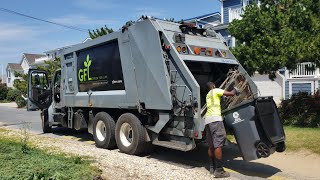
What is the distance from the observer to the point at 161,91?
798 cm

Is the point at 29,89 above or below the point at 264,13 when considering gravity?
below

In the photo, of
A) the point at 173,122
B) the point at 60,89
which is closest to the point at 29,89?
the point at 60,89

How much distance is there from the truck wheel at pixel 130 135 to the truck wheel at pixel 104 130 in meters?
0.34

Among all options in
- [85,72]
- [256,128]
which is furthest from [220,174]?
[85,72]

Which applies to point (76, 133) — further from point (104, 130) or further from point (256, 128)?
point (256, 128)

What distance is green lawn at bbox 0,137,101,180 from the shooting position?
17.6 feet

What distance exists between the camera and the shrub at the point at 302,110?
488 inches

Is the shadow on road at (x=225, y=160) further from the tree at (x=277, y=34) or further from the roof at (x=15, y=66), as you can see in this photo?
the roof at (x=15, y=66)

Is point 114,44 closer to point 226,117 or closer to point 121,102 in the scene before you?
point 121,102

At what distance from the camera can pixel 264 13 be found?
41.9 ft

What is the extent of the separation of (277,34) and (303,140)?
12.8ft

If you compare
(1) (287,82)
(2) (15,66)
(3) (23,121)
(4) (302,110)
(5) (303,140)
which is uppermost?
(2) (15,66)

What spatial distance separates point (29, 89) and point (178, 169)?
739 centimetres

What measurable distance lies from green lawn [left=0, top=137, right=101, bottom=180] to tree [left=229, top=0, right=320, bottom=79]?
23.4 feet
